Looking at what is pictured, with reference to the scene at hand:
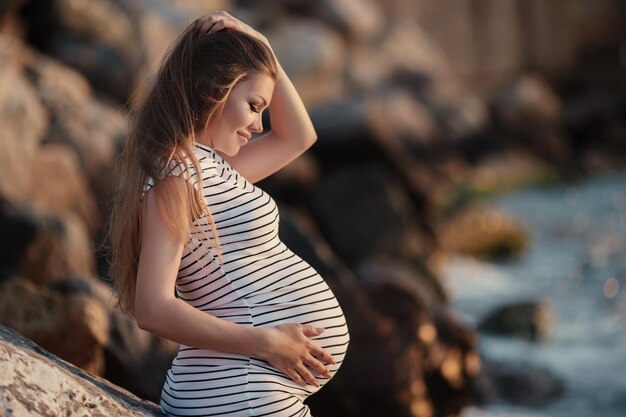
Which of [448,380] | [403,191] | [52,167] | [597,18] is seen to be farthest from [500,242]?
[597,18]

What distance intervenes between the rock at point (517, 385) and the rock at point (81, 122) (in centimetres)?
305

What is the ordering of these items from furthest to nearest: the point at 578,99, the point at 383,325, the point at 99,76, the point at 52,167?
1. the point at 578,99
2. the point at 99,76
3. the point at 52,167
4. the point at 383,325

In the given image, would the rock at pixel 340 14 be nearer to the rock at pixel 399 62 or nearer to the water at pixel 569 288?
the rock at pixel 399 62

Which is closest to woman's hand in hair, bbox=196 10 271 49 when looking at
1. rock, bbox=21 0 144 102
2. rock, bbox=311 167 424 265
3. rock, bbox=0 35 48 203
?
rock, bbox=0 35 48 203

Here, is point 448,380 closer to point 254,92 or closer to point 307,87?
point 254,92

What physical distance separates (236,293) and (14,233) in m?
3.87

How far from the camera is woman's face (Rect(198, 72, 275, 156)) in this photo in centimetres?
265

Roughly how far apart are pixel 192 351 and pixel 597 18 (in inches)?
864

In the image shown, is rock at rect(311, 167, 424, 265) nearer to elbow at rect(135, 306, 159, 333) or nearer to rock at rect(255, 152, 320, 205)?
rock at rect(255, 152, 320, 205)

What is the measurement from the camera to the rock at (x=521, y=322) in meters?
8.55

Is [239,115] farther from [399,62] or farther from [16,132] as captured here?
[399,62]

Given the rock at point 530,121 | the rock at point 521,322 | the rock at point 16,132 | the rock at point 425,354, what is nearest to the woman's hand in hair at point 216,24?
the rock at point 425,354

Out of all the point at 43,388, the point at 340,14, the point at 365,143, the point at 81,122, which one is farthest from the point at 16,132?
the point at 340,14

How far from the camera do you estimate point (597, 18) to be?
23297 mm
